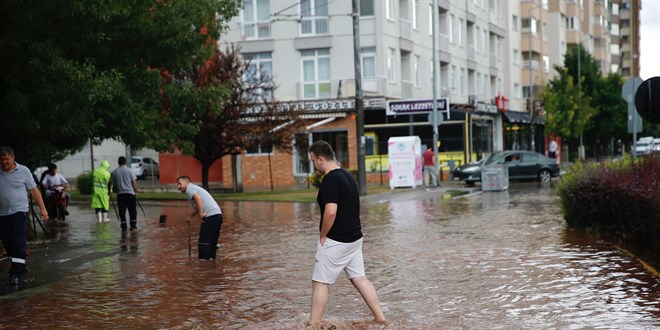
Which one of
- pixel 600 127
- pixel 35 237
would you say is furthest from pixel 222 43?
pixel 600 127

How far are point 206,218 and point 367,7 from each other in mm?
31243

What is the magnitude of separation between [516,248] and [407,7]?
33968 millimetres

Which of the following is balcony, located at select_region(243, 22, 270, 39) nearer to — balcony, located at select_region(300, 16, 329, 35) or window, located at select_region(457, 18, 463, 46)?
balcony, located at select_region(300, 16, 329, 35)

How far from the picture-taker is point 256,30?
45.9 m

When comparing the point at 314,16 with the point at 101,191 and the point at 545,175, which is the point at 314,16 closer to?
the point at 545,175

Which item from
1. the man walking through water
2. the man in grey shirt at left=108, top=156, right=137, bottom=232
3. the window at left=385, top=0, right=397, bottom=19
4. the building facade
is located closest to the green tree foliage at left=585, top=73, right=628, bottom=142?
the building facade

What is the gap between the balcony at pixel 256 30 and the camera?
1796 inches

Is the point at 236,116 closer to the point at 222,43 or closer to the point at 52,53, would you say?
the point at 222,43

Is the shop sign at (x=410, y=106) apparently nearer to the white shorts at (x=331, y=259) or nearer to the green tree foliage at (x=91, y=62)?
the green tree foliage at (x=91, y=62)

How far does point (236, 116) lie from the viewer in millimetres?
34844

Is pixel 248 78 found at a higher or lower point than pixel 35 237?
higher

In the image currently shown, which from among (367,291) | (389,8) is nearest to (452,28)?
(389,8)

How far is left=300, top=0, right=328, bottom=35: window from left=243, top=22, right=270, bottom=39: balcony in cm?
181

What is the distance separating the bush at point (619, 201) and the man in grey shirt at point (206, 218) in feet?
19.6
